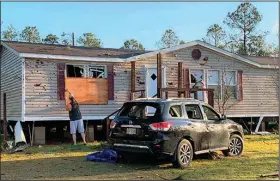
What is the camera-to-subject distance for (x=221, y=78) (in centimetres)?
2012

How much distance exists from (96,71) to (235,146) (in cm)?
757

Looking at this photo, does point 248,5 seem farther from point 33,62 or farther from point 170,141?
point 170,141

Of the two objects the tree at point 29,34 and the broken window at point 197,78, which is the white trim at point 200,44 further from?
the tree at point 29,34

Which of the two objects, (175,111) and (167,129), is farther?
(175,111)

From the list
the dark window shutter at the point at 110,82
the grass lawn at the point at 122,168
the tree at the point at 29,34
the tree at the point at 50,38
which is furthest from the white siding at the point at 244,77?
the tree at the point at 29,34

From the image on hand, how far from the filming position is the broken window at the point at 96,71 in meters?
17.3

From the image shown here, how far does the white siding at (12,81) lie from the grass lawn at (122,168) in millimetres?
3969

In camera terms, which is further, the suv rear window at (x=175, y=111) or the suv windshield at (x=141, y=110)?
the suv rear window at (x=175, y=111)

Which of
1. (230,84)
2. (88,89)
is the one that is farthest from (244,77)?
(88,89)

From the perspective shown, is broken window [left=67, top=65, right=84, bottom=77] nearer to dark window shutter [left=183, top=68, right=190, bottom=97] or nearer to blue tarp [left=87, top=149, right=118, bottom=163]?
dark window shutter [left=183, top=68, right=190, bottom=97]

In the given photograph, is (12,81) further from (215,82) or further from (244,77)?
(244,77)

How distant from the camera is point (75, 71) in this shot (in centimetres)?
1695

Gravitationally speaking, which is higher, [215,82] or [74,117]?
[215,82]

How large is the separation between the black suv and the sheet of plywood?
21.9ft
